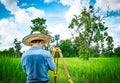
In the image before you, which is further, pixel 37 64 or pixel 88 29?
pixel 88 29

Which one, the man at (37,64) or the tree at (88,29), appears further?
the tree at (88,29)

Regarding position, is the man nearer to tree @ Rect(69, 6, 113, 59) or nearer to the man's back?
the man's back

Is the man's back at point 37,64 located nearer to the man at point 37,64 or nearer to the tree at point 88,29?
the man at point 37,64

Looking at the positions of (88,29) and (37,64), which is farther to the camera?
(88,29)

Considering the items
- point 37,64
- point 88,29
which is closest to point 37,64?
point 37,64

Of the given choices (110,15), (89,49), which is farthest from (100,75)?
(110,15)

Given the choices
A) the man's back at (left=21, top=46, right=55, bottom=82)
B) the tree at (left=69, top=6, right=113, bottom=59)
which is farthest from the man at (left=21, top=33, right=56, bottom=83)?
the tree at (left=69, top=6, right=113, bottom=59)

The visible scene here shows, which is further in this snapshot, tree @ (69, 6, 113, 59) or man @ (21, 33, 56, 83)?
tree @ (69, 6, 113, 59)

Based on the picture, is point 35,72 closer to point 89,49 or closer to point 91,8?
point 89,49

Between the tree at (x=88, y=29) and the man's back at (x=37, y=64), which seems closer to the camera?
the man's back at (x=37, y=64)

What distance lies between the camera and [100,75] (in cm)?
887

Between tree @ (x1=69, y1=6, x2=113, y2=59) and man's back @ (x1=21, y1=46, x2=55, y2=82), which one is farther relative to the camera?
tree @ (x1=69, y1=6, x2=113, y2=59)

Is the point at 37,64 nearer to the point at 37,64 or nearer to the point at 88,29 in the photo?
the point at 37,64

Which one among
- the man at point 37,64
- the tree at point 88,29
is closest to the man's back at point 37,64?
the man at point 37,64
